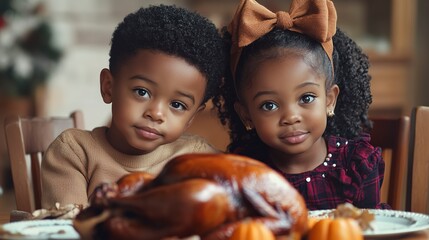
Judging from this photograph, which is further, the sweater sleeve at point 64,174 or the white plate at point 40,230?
the sweater sleeve at point 64,174

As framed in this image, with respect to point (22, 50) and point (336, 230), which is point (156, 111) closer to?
point (336, 230)

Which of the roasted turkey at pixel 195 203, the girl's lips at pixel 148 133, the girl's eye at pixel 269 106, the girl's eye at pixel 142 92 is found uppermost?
the girl's eye at pixel 142 92

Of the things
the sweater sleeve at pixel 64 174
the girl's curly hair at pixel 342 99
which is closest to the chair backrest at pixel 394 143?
the girl's curly hair at pixel 342 99

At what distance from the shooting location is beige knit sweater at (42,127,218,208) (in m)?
1.58

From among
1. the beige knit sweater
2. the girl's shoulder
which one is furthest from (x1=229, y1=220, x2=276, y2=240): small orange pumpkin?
the girl's shoulder

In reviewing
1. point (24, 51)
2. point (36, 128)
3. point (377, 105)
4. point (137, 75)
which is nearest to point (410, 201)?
point (137, 75)

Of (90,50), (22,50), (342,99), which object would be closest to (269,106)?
(342,99)

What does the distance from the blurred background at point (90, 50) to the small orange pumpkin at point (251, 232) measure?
146 inches

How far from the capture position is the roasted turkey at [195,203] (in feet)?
2.79

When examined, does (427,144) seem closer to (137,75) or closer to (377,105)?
(137,75)

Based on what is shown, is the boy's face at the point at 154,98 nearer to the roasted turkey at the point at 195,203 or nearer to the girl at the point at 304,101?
the girl at the point at 304,101

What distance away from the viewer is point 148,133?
1513mm

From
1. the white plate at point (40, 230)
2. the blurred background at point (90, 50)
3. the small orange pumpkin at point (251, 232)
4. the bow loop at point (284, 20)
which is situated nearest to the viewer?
the small orange pumpkin at point (251, 232)

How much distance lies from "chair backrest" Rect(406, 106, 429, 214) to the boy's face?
1.69 ft
